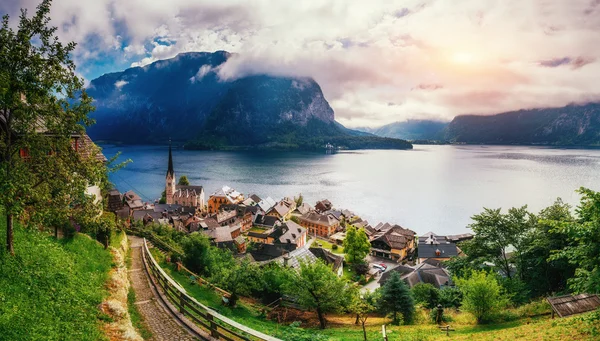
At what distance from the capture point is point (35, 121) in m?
11.8

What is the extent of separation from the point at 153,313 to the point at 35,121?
8.68 meters

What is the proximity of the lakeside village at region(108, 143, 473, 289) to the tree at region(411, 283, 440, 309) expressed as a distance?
7.38m

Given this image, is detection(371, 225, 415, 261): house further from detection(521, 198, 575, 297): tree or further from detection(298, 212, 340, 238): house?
detection(521, 198, 575, 297): tree

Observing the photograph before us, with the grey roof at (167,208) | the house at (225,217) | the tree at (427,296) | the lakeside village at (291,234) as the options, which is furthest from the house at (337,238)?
the grey roof at (167,208)

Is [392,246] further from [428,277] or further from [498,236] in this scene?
[498,236]

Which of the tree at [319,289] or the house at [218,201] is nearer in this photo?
the tree at [319,289]

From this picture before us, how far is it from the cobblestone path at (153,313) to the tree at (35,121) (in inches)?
217

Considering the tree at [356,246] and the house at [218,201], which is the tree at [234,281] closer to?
the tree at [356,246]

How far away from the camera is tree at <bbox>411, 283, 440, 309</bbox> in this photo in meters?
28.5

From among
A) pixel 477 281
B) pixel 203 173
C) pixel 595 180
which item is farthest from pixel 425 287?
pixel 203 173

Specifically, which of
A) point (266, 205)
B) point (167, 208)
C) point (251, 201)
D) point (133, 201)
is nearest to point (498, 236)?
point (266, 205)

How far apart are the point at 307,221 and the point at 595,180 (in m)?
109

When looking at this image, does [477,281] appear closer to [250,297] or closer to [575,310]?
[575,310]

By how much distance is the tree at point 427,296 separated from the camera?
28469 millimetres
